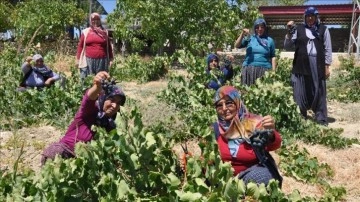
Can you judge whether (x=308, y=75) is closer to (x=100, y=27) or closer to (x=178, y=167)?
(x=100, y=27)

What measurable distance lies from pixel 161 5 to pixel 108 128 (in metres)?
11.1

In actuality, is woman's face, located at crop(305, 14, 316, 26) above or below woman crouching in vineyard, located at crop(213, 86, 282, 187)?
above

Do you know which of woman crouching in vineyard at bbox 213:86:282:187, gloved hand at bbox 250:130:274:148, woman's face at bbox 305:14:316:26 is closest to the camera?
gloved hand at bbox 250:130:274:148

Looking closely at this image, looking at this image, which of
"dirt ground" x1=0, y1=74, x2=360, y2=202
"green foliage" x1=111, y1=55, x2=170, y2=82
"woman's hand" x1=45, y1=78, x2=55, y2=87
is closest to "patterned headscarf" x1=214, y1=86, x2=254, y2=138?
"dirt ground" x1=0, y1=74, x2=360, y2=202

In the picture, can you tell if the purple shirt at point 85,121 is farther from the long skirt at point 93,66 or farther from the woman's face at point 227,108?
the long skirt at point 93,66

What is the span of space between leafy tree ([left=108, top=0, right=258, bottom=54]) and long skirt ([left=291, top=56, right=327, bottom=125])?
7.55 metres

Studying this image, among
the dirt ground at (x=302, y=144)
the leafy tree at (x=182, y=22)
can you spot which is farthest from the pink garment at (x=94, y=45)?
the leafy tree at (x=182, y=22)

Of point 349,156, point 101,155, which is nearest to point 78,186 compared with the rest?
point 101,155

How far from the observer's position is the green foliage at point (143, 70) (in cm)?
1183

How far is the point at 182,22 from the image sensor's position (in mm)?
14617

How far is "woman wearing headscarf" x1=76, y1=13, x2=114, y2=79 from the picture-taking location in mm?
6951

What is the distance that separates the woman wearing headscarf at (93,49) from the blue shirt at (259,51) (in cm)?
184

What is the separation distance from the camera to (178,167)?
2641mm

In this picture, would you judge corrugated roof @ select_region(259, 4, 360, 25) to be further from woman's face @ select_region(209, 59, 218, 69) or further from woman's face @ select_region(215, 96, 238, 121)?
woman's face @ select_region(215, 96, 238, 121)
